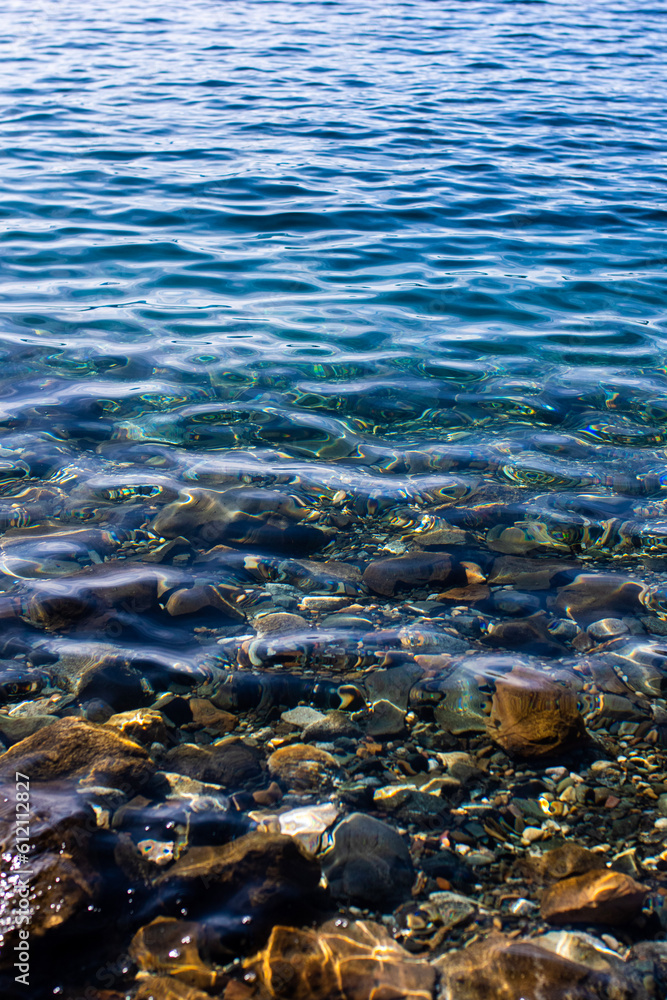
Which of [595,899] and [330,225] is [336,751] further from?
[330,225]

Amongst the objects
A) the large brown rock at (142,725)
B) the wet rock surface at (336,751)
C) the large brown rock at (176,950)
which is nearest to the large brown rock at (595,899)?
the wet rock surface at (336,751)

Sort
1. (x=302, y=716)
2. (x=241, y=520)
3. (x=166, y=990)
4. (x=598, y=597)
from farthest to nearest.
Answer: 1. (x=241, y=520)
2. (x=598, y=597)
3. (x=302, y=716)
4. (x=166, y=990)

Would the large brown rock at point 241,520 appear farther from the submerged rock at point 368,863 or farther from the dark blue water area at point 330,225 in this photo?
the submerged rock at point 368,863

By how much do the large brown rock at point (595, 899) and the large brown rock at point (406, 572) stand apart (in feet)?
4.84

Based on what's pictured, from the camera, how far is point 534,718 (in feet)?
9.14

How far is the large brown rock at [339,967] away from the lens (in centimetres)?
197

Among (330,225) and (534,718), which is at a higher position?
(330,225)

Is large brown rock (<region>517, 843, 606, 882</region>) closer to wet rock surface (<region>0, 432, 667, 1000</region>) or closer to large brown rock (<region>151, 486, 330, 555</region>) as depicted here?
wet rock surface (<region>0, 432, 667, 1000</region>)

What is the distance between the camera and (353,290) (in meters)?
6.97

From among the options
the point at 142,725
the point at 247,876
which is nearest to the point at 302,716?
the point at 142,725

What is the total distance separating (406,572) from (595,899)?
1646 mm

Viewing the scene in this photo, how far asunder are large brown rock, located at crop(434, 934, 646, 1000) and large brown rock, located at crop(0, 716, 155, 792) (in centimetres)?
111

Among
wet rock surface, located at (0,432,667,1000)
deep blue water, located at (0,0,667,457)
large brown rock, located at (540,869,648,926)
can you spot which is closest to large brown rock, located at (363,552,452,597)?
wet rock surface, located at (0,432,667,1000)

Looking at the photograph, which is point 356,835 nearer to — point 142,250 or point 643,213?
point 142,250
